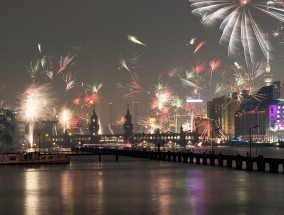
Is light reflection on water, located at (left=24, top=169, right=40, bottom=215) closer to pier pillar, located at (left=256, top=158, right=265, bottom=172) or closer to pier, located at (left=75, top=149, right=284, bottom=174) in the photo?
pier, located at (left=75, top=149, right=284, bottom=174)

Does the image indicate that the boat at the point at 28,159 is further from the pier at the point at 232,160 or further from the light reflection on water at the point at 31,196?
the light reflection on water at the point at 31,196

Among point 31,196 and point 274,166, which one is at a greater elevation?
point 274,166

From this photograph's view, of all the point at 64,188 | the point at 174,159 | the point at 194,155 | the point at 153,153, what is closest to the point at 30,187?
the point at 64,188

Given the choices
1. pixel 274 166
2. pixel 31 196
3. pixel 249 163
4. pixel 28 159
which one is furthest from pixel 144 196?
pixel 28 159

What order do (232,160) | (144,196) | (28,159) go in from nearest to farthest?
(144,196) < (232,160) < (28,159)

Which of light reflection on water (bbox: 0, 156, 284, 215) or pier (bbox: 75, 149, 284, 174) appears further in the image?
pier (bbox: 75, 149, 284, 174)

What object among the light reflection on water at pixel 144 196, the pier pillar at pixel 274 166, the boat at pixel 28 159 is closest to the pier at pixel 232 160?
the pier pillar at pixel 274 166

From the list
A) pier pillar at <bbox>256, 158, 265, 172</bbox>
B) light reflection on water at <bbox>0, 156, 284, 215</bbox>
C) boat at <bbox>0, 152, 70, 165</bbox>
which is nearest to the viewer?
light reflection on water at <bbox>0, 156, 284, 215</bbox>

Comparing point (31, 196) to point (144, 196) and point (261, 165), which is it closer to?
point (144, 196)

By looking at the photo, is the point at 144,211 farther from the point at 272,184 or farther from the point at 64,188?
the point at 272,184

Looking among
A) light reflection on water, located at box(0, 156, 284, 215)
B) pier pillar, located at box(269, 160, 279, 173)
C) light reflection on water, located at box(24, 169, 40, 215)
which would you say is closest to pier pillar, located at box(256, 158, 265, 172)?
pier pillar, located at box(269, 160, 279, 173)

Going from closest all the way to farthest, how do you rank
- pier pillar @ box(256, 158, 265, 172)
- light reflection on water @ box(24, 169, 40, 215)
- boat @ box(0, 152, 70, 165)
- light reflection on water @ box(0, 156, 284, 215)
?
light reflection on water @ box(0, 156, 284, 215), light reflection on water @ box(24, 169, 40, 215), pier pillar @ box(256, 158, 265, 172), boat @ box(0, 152, 70, 165)
